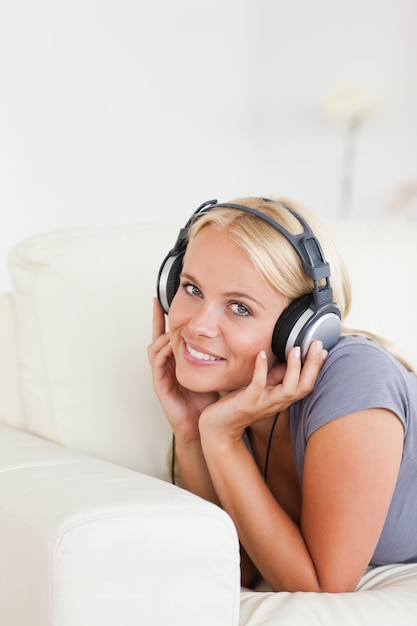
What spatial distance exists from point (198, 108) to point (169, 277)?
2.67 metres

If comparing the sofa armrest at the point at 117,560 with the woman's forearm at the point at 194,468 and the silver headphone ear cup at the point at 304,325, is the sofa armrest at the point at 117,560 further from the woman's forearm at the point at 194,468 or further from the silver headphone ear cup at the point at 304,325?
the woman's forearm at the point at 194,468

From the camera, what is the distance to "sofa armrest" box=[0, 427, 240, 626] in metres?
0.88

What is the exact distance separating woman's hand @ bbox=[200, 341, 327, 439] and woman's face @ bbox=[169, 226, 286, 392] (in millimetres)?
39

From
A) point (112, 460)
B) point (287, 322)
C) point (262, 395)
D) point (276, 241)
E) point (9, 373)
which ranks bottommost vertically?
point (112, 460)

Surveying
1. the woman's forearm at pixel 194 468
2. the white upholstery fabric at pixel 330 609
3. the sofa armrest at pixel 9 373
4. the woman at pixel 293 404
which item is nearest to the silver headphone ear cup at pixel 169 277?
the woman at pixel 293 404

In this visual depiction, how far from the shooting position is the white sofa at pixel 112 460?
902 millimetres

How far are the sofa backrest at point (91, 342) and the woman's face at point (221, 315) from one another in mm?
256

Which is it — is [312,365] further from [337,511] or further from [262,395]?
[337,511]

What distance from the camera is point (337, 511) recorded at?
3.69 feet

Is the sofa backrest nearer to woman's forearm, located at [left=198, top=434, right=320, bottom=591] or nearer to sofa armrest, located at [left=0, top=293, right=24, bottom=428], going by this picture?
sofa armrest, located at [left=0, top=293, right=24, bottom=428]

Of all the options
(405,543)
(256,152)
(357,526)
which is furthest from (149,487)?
(256,152)

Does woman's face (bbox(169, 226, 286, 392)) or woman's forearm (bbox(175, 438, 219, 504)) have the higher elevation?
woman's face (bbox(169, 226, 286, 392))

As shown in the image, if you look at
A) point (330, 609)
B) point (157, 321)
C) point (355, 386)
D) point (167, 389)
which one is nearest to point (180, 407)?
point (167, 389)

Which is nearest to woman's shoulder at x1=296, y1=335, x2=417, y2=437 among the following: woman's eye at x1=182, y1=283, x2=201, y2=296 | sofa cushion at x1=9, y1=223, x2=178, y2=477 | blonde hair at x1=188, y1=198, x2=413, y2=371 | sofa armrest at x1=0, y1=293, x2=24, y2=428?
blonde hair at x1=188, y1=198, x2=413, y2=371
